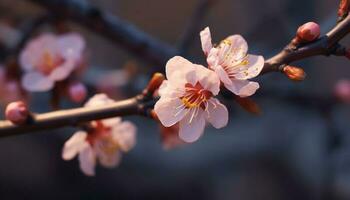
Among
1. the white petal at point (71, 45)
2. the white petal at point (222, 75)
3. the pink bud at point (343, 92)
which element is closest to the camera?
the white petal at point (222, 75)

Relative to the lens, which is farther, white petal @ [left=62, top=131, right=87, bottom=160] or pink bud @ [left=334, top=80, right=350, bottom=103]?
pink bud @ [left=334, top=80, right=350, bottom=103]

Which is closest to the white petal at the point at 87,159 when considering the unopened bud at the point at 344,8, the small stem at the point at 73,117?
the small stem at the point at 73,117

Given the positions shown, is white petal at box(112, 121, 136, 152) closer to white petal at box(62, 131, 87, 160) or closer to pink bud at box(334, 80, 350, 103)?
white petal at box(62, 131, 87, 160)

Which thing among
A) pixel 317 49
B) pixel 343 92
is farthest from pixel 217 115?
pixel 343 92

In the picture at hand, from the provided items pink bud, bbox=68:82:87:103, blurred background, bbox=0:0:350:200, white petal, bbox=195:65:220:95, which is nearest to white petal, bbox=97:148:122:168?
pink bud, bbox=68:82:87:103

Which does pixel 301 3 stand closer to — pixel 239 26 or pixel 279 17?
pixel 279 17

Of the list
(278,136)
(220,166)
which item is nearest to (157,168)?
(220,166)

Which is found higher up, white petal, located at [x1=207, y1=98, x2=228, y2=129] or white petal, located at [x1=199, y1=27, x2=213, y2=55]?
white petal, located at [x1=199, y1=27, x2=213, y2=55]

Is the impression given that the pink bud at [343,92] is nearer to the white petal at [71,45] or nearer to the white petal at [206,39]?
the white petal at [71,45]
